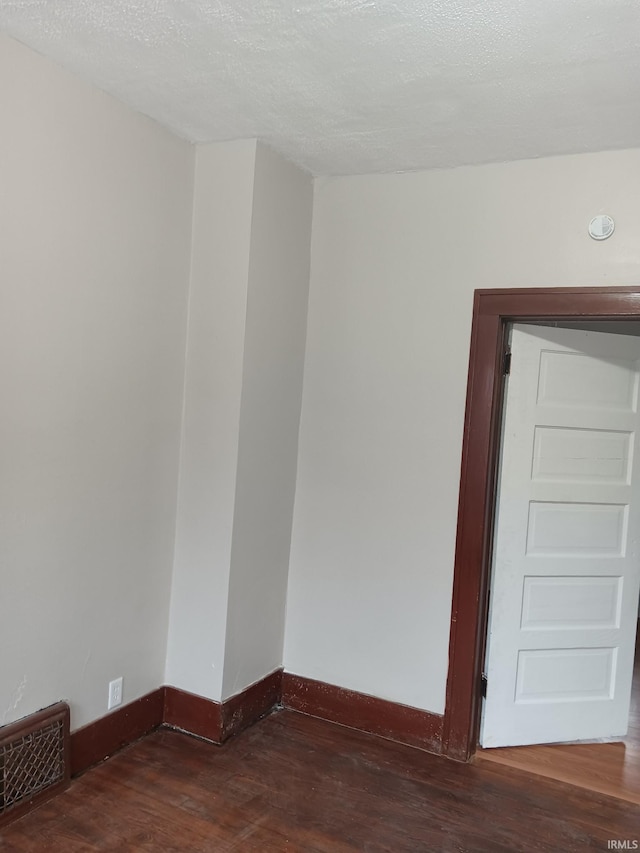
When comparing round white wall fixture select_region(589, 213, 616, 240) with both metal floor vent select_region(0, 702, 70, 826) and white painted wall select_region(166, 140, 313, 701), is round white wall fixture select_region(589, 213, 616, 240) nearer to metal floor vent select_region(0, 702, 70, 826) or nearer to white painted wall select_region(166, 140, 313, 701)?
white painted wall select_region(166, 140, 313, 701)

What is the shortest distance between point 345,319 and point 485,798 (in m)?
2.06

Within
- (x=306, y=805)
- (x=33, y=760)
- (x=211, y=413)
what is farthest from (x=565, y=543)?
(x=33, y=760)

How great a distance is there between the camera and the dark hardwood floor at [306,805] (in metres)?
2.23

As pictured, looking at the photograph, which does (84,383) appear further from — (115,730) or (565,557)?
(565,557)

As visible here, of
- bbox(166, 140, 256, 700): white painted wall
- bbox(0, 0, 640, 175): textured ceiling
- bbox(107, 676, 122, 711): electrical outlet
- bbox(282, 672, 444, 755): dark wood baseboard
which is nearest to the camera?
bbox(0, 0, 640, 175): textured ceiling

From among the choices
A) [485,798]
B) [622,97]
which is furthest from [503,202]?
[485,798]

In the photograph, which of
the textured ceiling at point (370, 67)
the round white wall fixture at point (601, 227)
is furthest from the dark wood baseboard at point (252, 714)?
the textured ceiling at point (370, 67)

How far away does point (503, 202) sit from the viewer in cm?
282

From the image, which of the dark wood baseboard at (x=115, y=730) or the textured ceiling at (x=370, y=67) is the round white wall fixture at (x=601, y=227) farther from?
the dark wood baseboard at (x=115, y=730)

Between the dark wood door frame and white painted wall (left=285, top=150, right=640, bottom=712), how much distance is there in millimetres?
53

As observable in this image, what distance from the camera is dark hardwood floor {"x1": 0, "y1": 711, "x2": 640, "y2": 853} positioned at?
2230mm

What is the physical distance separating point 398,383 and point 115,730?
1.85m

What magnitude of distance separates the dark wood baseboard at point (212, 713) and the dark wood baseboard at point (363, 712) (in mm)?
221

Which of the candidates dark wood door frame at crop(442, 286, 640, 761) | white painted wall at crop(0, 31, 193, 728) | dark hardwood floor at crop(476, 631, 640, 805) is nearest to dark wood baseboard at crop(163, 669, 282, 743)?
white painted wall at crop(0, 31, 193, 728)
